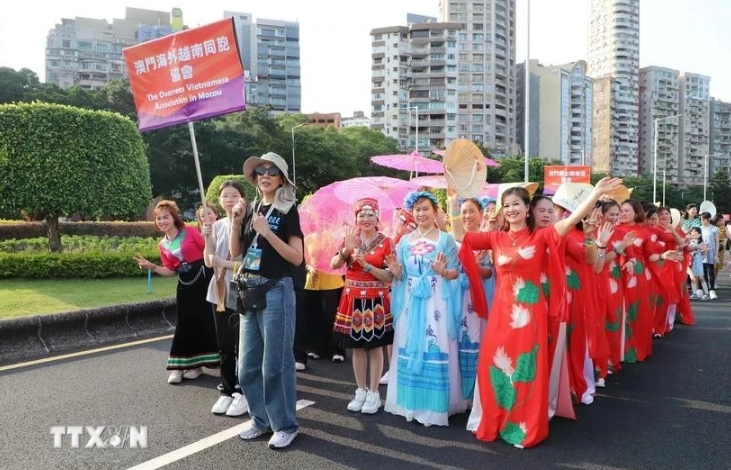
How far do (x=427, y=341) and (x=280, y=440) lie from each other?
49.5 inches

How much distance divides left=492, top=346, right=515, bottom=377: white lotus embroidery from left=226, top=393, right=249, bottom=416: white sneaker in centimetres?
188

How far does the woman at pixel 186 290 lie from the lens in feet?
18.1

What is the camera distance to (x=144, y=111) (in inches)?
182

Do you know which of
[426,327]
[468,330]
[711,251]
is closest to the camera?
[426,327]

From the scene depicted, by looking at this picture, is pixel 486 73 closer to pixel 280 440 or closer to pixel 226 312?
pixel 226 312

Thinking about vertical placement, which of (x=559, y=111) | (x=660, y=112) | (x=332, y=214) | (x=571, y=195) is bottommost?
(x=332, y=214)

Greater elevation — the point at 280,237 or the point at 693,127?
the point at 693,127

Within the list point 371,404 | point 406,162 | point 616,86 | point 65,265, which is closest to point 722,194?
point 616,86

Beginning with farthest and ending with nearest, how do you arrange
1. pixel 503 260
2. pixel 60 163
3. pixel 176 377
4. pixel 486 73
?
pixel 486 73
pixel 60 163
pixel 176 377
pixel 503 260

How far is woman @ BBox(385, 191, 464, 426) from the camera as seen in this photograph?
4.49 m

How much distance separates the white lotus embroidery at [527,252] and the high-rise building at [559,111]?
8910 cm

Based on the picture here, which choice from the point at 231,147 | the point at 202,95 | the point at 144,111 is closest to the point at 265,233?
the point at 202,95

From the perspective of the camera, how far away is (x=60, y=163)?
1174 cm

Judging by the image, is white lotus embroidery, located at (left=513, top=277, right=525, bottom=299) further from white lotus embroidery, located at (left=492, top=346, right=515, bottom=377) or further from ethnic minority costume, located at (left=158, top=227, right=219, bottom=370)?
ethnic minority costume, located at (left=158, top=227, right=219, bottom=370)
